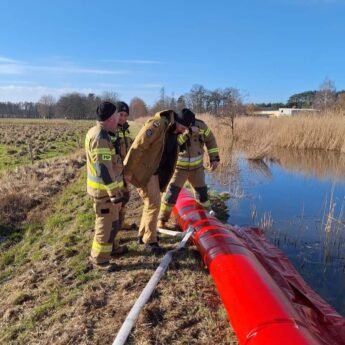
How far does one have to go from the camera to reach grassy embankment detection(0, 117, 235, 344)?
362 cm

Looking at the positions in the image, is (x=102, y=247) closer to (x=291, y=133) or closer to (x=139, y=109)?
(x=291, y=133)

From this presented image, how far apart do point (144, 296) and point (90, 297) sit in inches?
25.4

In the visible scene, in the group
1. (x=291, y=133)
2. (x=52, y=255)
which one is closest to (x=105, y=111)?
(x=52, y=255)

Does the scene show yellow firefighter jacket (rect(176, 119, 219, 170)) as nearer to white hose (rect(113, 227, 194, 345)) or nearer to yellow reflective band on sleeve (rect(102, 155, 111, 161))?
white hose (rect(113, 227, 194, 345))

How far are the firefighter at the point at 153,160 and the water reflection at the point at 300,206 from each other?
8.27 ft

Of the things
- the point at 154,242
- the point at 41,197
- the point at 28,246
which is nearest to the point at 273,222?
the point at 154,242

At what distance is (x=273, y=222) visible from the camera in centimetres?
797

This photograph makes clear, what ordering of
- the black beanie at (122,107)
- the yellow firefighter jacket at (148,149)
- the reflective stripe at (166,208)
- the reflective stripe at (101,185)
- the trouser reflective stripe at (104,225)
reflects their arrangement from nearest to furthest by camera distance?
the reflective stripe at (101,185) < the trouser reflective stripe at (104,225) < the yellow firefighter jacket at (148,149) < the black beanie at (122,107) < the reflective stripe at (166,208)

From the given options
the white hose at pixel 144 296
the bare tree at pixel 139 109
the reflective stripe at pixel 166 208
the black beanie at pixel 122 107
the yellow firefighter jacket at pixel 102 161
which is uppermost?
the bare tree at pixel 139 109

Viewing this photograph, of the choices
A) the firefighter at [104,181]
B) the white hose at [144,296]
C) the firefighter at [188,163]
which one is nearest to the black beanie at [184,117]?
the firefighter at [188,163]

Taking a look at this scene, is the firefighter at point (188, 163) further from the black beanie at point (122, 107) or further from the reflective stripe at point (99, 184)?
the reflective stripe at point (99, 184)

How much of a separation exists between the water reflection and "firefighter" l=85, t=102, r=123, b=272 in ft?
9.97

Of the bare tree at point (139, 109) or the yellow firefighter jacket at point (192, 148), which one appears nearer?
the yellow firefighter jacket at point (192, 148)

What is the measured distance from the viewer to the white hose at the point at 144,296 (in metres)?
3.38
